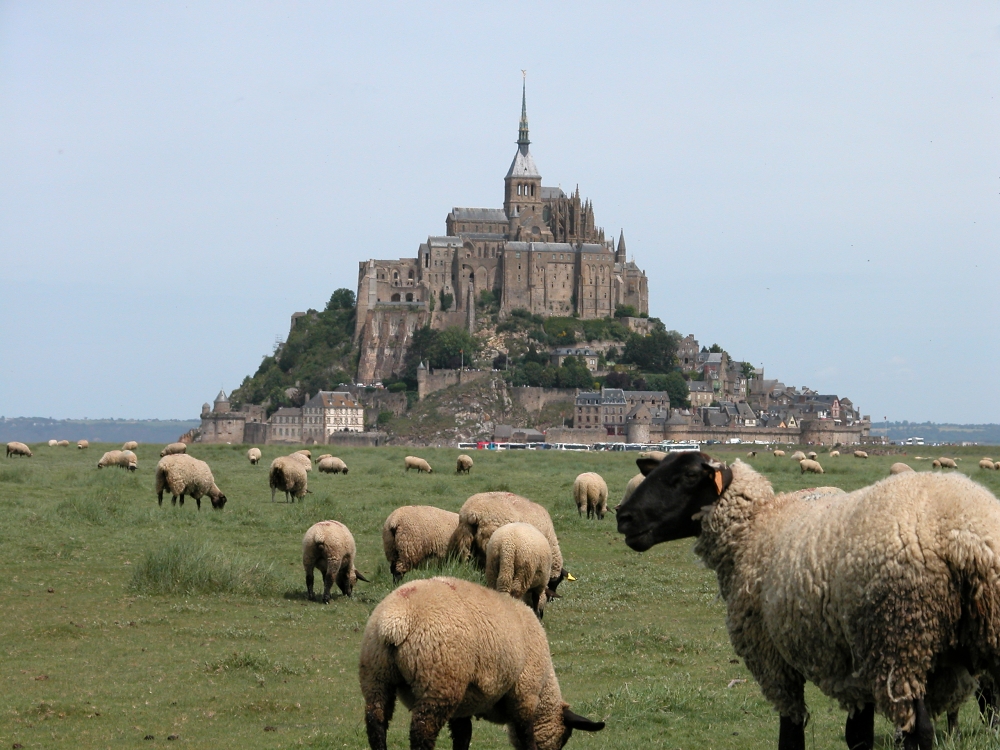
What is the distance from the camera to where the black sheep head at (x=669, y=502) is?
25.5 ft

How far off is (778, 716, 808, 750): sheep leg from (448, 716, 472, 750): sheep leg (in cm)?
233

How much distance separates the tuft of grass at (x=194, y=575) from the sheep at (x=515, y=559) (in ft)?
14.9

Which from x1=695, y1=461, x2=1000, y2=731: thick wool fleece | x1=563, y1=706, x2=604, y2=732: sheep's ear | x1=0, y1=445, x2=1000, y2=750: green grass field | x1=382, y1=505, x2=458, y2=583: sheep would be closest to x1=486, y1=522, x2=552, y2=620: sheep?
x1=0, y1=445, x2=1000, y2=750: green grass field

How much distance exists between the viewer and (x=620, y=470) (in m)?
52.6

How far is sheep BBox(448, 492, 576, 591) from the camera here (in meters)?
15.7

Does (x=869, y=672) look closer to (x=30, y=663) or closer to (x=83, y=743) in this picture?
(x=83, y=743)

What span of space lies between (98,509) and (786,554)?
19628 millimetres

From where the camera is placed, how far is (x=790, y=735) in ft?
24.3

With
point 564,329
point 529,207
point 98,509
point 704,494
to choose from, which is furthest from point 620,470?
point 529,207

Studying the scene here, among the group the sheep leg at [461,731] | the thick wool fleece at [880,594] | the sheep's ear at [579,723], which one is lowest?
the sheep leg at [461,731]

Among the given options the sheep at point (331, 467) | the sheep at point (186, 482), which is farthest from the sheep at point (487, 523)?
the sheep at point (331, 467)

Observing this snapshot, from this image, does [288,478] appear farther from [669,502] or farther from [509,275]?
[509,275]

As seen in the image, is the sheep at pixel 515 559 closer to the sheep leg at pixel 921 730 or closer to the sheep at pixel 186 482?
the sheep leg at pixel 921 730

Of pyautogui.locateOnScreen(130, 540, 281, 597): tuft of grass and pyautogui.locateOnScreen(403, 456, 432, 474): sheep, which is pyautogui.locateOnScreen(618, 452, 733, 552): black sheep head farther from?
pyautogui.locateOnScreen(403, 456, 432, 474): sheep
